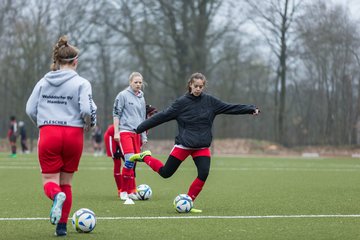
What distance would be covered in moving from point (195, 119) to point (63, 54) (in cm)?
276

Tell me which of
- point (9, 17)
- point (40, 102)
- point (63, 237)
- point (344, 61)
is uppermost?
point (9, 17)

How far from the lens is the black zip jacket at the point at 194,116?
9.50 metres

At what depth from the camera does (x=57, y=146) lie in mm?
6906

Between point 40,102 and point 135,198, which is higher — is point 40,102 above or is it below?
above

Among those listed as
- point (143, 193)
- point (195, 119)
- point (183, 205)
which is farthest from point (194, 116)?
point (143, 193)

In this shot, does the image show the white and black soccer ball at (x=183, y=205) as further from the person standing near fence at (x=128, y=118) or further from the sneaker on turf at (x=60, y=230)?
the sneaker on turf at (x=60, y=230)

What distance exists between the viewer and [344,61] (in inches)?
1550

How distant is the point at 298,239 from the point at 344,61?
3373 centimetres

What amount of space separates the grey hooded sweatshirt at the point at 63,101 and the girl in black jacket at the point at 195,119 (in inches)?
99.6

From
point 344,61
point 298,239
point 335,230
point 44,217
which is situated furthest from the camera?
point 344,61

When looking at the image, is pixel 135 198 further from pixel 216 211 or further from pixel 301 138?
pixel 301 138

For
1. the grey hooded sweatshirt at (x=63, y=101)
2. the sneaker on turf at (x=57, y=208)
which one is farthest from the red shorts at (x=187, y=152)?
the sneaker on turf at (x=57, y=208)

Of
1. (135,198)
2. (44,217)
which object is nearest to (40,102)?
(44,217)

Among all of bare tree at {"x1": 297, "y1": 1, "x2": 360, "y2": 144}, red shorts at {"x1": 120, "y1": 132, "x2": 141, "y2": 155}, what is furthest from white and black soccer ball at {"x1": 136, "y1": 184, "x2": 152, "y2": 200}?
bare tree at {"x1": 297, "y1": 1, "x2": 360, "y2": 144}
